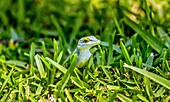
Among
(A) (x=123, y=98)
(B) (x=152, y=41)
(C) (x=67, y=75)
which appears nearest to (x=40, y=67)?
(C) (x=67, y=75)

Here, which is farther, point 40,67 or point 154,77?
point 40,67

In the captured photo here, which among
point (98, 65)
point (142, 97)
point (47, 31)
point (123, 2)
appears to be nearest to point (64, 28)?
point (47, 31)

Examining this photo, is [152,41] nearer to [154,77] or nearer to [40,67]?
[154,77]

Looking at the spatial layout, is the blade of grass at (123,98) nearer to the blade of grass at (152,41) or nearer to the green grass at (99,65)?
the green grass at (99,65)

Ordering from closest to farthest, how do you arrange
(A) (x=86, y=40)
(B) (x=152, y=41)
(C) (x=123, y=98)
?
(C) (x=123, y=98) → (A) (x=86, y=40) → (B) (x=152, y=41)

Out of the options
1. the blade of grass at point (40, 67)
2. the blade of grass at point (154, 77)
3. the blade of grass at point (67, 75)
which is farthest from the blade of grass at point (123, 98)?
the blade of grass at point (40, 67)

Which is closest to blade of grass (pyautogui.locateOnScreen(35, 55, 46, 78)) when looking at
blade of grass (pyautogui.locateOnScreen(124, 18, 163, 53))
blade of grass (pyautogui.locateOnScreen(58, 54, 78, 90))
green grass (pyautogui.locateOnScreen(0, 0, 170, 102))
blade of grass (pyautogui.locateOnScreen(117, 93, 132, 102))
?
green grass (pyautogui.locateOnScreen(0, 0, 170, 102))

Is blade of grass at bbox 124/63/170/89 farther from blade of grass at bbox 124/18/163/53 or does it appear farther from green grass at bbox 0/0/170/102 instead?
blade of grass at bbox 124/18/163/53

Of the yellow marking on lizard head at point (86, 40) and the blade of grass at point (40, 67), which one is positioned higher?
the yellow marking on lizard head at point (86, 40)
